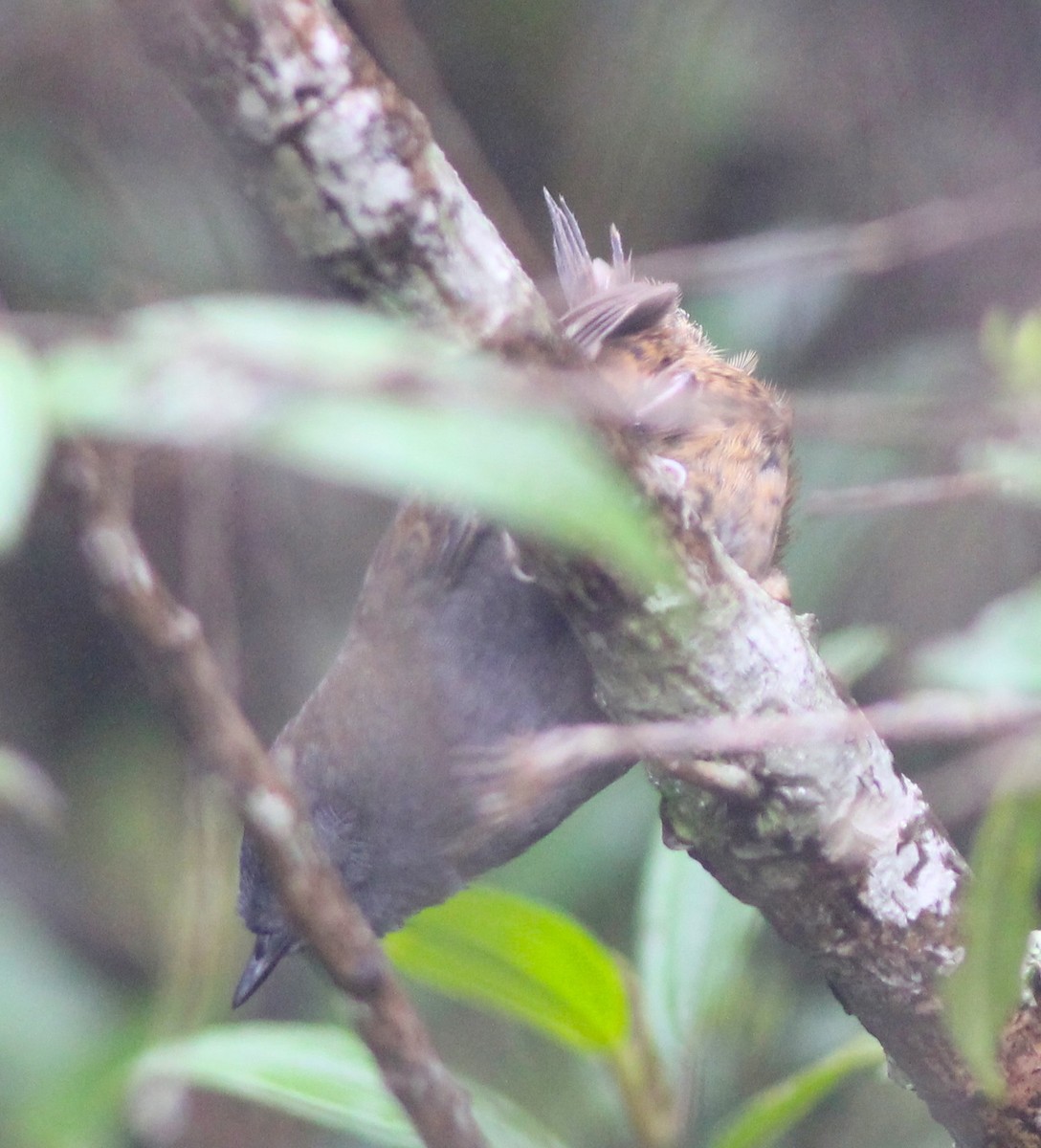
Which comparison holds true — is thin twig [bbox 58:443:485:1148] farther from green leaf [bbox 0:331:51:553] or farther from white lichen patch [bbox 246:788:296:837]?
green leaf [bbox 0:331:51:553]

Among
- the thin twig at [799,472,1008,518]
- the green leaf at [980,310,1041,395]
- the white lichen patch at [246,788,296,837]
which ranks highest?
the green leaf at [980,310,1041,395]

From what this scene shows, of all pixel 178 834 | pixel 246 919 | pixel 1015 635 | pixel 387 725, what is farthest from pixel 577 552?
pixel 178 834

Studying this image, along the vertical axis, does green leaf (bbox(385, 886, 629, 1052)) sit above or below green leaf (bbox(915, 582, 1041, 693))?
above

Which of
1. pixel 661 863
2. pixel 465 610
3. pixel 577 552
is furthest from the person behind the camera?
pixel 661 863

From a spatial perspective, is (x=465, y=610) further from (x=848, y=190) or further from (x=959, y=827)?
(x=848, y=190)

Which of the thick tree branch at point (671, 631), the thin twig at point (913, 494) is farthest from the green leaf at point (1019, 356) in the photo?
the thick tree branch at point (671, 631)

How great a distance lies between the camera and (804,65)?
137 inches

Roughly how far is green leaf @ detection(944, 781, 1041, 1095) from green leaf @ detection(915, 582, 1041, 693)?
14 centimetres

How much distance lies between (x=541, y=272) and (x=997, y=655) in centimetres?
229

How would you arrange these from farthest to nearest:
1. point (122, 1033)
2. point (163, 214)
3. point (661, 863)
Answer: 1. point (163, 214)
2. point (122, 1033)
3. point (661, 863)

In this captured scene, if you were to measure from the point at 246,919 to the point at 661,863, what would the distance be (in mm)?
689

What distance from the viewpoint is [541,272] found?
299 centimetres

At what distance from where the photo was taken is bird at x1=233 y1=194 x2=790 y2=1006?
6.58 feet

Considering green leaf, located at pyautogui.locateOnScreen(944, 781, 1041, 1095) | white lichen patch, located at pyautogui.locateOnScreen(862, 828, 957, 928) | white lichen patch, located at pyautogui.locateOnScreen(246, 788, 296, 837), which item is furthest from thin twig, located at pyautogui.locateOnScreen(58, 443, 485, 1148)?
white lichen patch, located at pyautogui.locateOnScreen(862, 828, 957, 928)
